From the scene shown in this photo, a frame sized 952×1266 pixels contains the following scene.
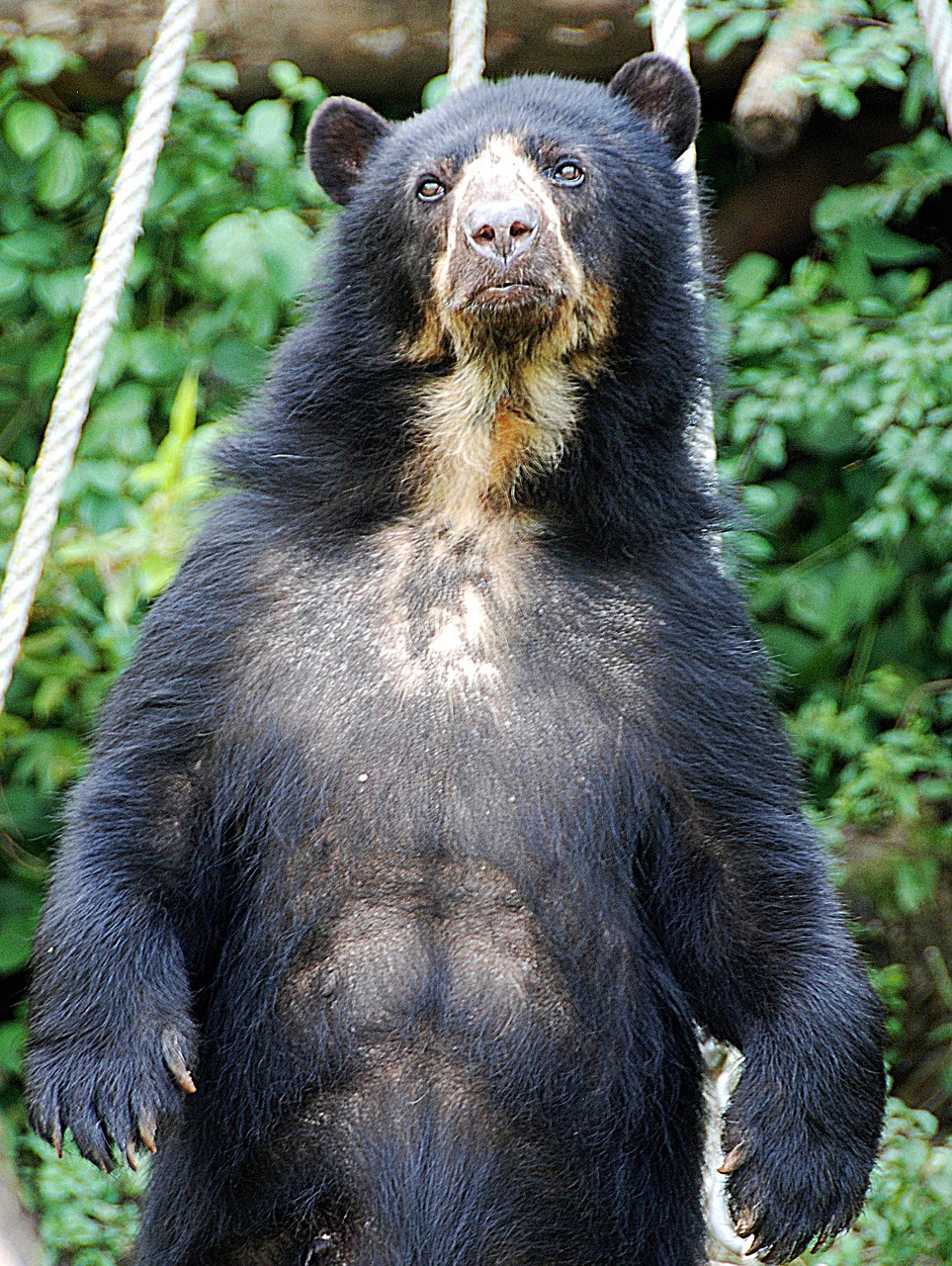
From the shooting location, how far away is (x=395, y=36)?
5707 millimetres

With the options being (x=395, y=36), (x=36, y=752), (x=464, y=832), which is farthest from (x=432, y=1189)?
(x=395, y=36)

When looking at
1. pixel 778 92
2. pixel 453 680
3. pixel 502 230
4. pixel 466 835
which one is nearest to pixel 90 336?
pixel 502 230

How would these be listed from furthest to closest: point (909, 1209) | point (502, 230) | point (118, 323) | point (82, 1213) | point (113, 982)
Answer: point (118, 323) < point (82, 1213) < point (909, 1209) < point (502, 230) < point (113, 982)

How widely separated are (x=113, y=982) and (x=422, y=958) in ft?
1.73

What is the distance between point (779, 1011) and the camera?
319 centimetres

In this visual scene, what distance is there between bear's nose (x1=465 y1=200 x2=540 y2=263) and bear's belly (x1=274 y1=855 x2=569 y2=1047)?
1063mm

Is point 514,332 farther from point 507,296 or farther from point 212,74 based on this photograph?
point 212,74

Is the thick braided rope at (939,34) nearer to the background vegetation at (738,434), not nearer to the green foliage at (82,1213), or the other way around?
the background vegetation at (738,434)

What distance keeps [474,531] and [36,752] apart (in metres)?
2.08

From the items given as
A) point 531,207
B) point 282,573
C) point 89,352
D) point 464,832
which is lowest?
point 464,832

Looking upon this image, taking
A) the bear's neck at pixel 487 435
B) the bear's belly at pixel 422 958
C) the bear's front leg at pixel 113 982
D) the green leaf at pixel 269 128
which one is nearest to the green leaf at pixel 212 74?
the green leaf at pixel 269 128

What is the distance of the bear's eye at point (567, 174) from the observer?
11.6 ft

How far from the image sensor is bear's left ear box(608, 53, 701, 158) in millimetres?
3822

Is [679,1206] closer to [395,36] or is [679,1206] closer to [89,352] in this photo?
[89,352]
